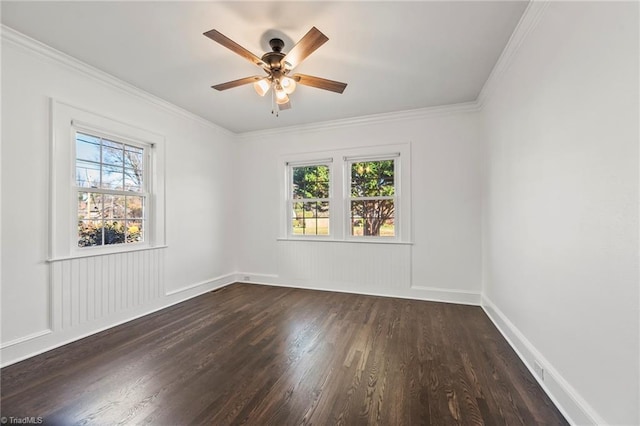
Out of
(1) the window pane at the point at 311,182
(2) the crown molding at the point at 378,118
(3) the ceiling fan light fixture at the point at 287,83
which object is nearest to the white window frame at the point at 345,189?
(1) the window pane at the point at 311,182

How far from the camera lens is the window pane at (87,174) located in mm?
2754

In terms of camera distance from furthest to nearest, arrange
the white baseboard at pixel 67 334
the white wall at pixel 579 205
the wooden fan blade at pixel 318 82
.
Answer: the wooden fan blade at pixel 318 82 → the white baseboard at pixel 67 334 → the white wall at pixel 579 205

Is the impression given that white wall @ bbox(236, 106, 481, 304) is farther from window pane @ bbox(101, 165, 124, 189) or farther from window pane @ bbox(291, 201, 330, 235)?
window pane @ bbox(101, 165, 124, 189)

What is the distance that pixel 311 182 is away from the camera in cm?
462

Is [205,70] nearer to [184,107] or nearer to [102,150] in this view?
[184,107]

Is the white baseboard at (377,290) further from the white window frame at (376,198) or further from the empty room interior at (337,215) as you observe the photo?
the white window frame at (376,198)

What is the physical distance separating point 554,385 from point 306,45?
283cm

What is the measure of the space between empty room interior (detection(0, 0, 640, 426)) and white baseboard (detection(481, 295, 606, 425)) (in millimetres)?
18

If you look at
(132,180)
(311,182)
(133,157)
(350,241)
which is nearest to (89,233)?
(132,180)

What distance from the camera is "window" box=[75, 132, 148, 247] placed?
2.80 metres

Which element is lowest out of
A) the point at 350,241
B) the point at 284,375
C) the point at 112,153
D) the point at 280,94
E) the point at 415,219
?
the point at 284,375

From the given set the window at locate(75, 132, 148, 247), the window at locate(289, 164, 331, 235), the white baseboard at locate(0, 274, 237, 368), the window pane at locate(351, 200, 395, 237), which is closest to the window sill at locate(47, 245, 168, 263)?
the window at locate(75, 132, 148, 247)

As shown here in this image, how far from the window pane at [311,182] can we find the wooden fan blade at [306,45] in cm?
238

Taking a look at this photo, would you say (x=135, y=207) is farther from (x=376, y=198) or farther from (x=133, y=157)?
(x=376, y=198)
